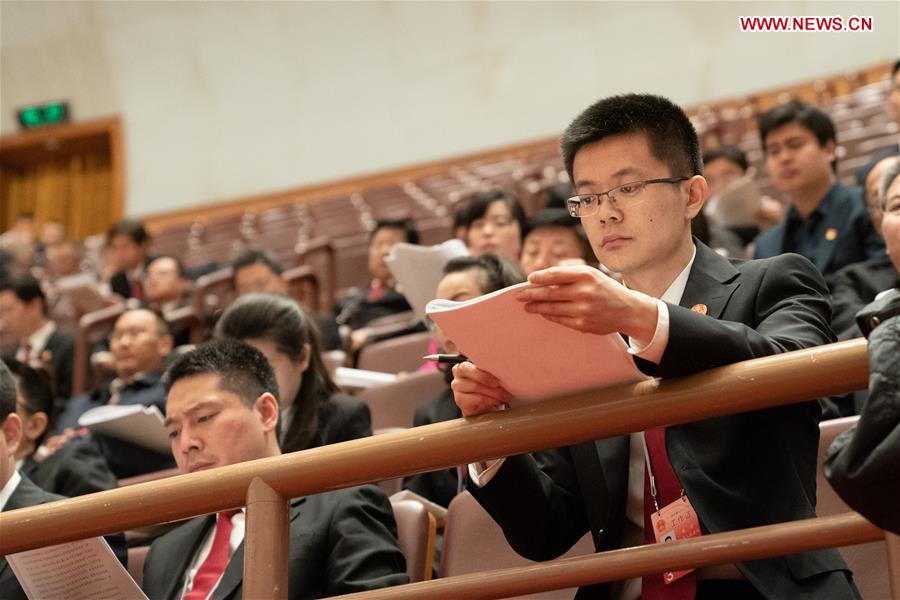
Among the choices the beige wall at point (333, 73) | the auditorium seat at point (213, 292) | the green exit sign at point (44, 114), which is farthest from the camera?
the green exit sign at point (44, 114)

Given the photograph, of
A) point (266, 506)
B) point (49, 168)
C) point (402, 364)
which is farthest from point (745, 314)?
point (49, 168)

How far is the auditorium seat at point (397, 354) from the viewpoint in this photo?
277 centimetres

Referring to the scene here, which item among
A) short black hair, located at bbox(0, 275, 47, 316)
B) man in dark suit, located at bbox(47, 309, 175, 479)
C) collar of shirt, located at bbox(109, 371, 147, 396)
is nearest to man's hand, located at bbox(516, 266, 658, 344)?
man in dark suit, located at bbox(47, 309, 175, 479)

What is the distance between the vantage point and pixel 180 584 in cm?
157

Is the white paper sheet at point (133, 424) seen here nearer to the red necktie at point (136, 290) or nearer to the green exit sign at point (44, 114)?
the red necktie at point (136, 290)

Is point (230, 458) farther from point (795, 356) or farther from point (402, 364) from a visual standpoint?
point (402, 364)

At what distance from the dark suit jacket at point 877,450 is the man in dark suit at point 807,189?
1.91 metres

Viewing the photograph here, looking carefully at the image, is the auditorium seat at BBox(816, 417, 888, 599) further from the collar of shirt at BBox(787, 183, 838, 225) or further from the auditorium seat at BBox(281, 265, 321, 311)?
the auditorium seat at BBox(281, 265, 321, 311)

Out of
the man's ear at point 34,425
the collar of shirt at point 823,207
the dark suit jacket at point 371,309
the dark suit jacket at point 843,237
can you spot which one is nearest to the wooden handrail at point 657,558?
the man's ear at point 34,425

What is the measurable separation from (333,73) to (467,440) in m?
8.10

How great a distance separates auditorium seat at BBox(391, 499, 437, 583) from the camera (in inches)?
58.2

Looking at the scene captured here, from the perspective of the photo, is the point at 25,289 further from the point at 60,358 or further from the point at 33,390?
the point at 33,390

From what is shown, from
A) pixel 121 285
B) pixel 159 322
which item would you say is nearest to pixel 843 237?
pixel 159 322

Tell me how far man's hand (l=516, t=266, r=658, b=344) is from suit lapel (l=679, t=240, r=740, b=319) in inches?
11.4
